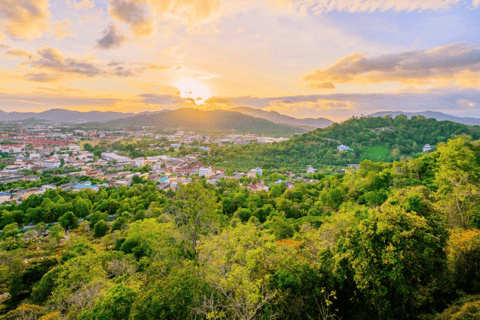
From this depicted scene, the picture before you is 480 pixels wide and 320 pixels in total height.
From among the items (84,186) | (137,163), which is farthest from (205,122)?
(84,186)

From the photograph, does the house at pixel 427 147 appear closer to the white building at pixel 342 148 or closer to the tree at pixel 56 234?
the white building at pixel 342 148

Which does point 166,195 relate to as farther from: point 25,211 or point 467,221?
point 467,221

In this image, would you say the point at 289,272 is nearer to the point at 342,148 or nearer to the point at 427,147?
the point at 342,148

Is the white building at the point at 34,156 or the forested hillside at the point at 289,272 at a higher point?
the forested hillside at the point at 289,272

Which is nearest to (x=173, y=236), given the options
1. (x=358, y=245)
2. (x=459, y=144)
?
(x=358, y=245)

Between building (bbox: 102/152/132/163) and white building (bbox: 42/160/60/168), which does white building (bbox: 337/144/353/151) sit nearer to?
building (bbox: 102/152/132/163)

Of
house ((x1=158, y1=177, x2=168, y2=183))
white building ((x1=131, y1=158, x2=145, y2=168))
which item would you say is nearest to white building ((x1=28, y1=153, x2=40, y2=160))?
white building ((x1=131, y1=158, x2=145, y2=168))

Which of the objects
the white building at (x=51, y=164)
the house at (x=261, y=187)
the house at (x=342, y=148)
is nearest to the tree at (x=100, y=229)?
the house at (x=261, y=187)
